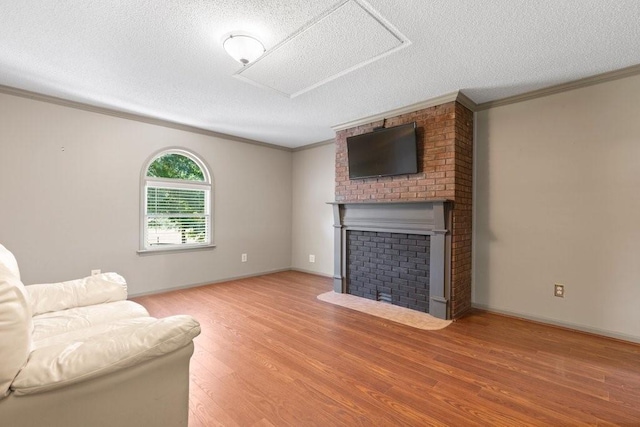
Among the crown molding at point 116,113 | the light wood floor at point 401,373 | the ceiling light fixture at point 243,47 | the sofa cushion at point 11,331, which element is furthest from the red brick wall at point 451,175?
the sofa cushion at point 11,331

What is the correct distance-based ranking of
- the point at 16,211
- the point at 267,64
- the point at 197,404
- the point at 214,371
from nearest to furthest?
the point at 197,404, the point at 214,371, the point at 267,64, the point at 16,211

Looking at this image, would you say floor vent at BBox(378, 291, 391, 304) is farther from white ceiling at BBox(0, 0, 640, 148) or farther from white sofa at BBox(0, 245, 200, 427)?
white sofa at BBox(0, 245, 200, 427)

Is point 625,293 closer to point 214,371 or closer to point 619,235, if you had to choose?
point 619,235

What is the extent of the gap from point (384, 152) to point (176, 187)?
9.71 ft

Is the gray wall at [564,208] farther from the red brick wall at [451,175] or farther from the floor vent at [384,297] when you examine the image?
the floor vent at [384,297]

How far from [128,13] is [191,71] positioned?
0.75m

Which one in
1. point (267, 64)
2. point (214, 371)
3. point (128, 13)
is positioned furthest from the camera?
point (267, 64)

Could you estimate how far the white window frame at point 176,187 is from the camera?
385cm

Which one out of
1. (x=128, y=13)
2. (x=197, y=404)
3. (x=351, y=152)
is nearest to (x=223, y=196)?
(x=351, y=152)

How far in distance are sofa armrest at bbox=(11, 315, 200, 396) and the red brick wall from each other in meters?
2.71

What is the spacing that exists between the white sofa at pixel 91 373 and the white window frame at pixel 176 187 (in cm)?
257

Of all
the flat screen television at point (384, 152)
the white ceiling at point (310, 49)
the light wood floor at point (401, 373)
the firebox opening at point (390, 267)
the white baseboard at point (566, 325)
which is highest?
the white ceiling at point (310, 49)

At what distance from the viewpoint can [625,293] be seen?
253 centimetres

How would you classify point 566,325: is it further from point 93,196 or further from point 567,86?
point 93,196
